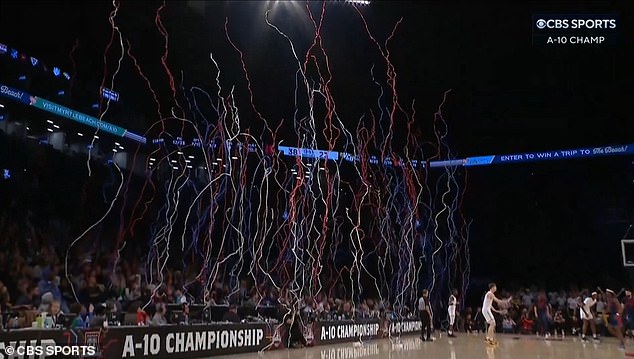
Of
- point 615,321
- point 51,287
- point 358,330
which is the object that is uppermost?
point 51,287

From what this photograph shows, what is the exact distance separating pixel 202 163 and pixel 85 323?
15.9m

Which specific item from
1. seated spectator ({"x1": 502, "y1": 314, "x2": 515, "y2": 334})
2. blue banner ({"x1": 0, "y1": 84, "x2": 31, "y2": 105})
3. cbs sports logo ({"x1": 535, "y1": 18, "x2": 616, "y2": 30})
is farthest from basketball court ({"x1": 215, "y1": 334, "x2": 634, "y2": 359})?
blue banner ({"x1": 0, "y1": 84, "x2": 31, "y2": 105})

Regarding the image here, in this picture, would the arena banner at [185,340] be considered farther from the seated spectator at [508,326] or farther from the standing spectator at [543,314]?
the seated spectator at [508,326]

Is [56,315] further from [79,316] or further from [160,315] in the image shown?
[160,315]

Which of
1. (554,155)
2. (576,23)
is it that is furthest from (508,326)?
(576,23)

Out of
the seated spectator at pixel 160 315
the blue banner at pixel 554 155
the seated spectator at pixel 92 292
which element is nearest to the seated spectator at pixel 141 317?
the seated spectator at pixel 160 315

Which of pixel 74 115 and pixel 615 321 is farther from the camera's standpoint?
pixel 74 115

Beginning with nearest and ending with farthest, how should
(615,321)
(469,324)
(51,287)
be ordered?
(51,287) < (615,321) < (469,324)

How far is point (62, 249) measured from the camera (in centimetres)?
1598

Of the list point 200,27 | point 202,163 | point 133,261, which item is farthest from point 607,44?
point 202,163

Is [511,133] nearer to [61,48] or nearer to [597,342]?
[597,342]

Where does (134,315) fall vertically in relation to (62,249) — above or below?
below

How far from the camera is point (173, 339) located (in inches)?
353

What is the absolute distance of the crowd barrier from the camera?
7195mm
